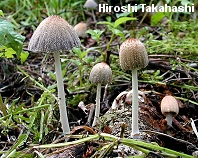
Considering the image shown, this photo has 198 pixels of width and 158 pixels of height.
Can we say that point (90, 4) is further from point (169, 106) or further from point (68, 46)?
point (68, 46)

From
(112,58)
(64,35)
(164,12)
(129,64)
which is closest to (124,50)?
(129,64)

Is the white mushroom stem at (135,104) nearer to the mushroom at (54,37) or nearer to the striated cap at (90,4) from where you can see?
the mushroom at (54,37)

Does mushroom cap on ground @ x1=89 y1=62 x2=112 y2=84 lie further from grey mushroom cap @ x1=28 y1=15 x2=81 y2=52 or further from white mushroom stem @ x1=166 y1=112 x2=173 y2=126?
white mushroom stem @ x1=166 y1=112 x2=173 y2=126

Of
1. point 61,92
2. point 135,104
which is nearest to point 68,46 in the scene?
point 61,92

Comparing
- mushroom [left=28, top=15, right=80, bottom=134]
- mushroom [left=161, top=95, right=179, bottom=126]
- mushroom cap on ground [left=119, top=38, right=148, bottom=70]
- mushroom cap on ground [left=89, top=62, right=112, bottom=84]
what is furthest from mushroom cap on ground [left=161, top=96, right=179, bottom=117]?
mushroom [left=28, top=15, right=80, bottom=134]

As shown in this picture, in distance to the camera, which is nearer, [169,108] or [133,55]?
[133,55]

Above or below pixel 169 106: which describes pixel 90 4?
above

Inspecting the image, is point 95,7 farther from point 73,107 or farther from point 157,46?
point 73,107

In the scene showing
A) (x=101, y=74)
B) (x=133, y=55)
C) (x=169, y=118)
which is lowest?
(x=169, y=118)

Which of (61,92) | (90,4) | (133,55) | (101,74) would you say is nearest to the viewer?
(133,55)
